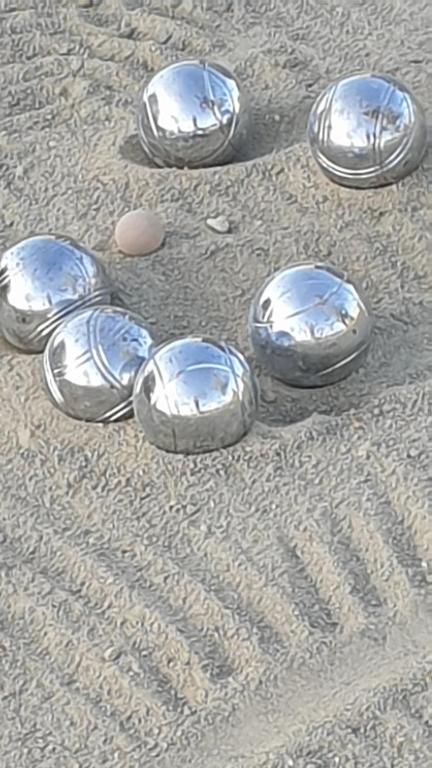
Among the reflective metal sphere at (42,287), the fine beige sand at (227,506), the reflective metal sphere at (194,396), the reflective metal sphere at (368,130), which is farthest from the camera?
the reflective metal sphere at (368,130)

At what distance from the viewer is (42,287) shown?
1706 millimetres

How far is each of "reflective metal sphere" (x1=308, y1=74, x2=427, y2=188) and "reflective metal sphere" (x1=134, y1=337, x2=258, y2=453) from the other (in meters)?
0.42

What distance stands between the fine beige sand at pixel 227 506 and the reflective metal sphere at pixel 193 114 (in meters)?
0.03

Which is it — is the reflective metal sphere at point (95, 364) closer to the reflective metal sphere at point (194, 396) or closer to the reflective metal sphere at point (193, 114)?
the reflective metal sphere at point (194, 396)

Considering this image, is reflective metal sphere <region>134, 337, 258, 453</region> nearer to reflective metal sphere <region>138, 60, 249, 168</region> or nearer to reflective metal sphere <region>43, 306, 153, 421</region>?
reflective metal sphere <region>43, 306, 153, 421</region>

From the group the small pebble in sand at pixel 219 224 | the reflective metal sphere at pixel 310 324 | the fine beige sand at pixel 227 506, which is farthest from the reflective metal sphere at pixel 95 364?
the small pebble in sand at pixel 219 224

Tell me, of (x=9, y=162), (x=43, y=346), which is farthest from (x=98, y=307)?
(x=9, y=162)

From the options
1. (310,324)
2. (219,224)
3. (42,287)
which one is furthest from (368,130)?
(42,287)

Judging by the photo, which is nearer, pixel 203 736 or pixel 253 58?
pixel 203 736

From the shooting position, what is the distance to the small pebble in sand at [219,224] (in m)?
1.91

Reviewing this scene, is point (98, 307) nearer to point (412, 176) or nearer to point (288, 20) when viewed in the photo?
point (412, 176)

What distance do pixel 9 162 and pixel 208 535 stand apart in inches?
30.4

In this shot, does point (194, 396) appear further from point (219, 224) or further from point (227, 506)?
point (219, 224)

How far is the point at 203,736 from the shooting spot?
1.37 m
